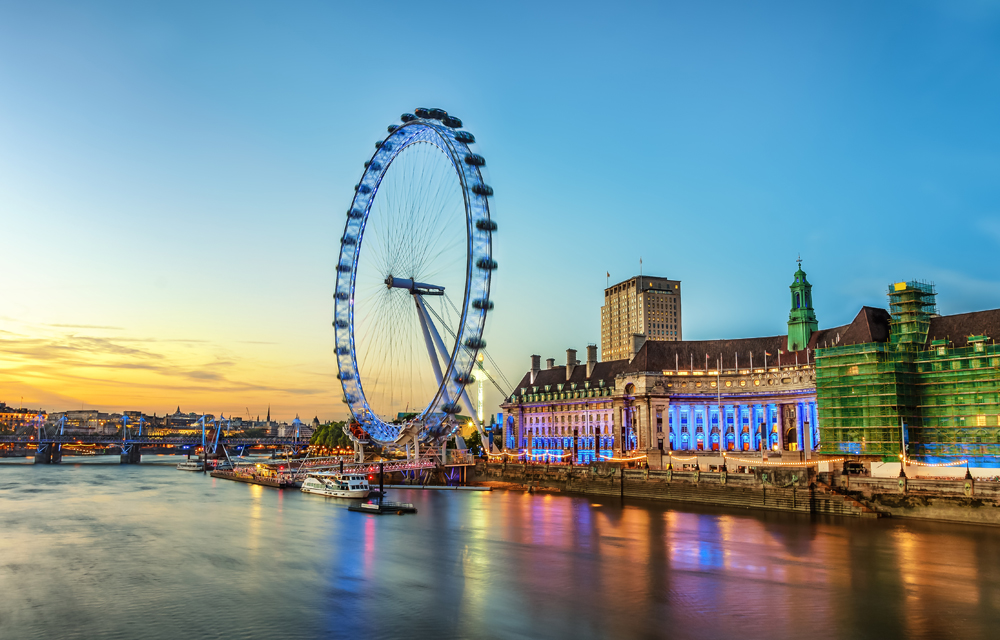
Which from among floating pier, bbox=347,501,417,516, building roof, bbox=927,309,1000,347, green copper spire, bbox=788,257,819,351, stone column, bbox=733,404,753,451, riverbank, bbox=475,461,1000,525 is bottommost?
floating pier, bbox=347,501,417,516

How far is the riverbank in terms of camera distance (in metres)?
65.2

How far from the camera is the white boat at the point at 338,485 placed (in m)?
95.2

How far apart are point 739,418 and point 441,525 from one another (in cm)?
7617

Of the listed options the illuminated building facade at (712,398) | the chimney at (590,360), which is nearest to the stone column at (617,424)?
the illuminated building facade at (712,398)

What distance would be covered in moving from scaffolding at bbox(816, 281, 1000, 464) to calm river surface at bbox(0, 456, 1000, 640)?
65.1 feet

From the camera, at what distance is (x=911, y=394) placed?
85375 mm

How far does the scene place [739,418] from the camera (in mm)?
130125

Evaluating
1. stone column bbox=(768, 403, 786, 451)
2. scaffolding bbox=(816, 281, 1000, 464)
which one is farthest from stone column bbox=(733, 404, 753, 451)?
scaffolding bbox=(816, 281, 1000, 464)

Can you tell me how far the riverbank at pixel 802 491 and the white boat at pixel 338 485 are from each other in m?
25.9

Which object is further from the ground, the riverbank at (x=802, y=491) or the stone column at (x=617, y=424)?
the stone column at (x=617, y=424)

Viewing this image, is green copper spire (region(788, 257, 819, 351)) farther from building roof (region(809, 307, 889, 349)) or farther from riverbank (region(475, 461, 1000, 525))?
riverbank (region(475, 461, 1000, 525))

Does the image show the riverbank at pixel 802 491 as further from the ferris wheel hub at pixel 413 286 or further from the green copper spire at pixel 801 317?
the green copper spire at pixel 801 317

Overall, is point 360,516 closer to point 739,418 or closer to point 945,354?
point 945,354

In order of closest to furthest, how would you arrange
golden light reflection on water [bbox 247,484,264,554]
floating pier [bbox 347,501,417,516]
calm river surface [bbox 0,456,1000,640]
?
calm river surface [bbox 0,456,1000,640] < golden light reflection on water [bbox 247,484,264,554] < floating pier [bbox 347,501,417,516]
